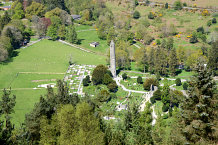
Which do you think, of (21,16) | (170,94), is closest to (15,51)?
(21,16)

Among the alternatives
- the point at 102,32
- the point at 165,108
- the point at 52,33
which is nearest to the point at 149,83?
the point at 165,108

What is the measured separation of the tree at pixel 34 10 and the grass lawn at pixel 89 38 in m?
16.4

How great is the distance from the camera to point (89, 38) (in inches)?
3612

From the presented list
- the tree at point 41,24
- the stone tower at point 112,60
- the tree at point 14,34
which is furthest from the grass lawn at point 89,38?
the tree at point 14,34

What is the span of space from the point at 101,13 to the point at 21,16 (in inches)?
1277

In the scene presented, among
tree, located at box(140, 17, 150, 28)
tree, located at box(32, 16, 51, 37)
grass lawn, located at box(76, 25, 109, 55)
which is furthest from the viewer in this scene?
tree, located at box(140, 17, 150, 28)

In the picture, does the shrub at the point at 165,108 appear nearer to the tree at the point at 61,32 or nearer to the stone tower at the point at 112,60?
the stone tower at the point at 112,60

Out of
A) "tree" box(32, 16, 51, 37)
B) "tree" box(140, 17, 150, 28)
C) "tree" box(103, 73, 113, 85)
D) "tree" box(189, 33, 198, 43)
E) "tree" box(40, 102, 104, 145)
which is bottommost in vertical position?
"tree" box(103, 73, 113, 85)

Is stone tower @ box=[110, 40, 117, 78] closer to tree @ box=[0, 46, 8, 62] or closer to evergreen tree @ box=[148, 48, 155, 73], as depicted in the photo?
evergreen tree @ box=[148, 48, 155, 73]

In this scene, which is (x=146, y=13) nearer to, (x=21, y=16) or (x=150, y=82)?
(x=21, y=16)

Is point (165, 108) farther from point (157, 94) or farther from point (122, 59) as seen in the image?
point (122, 59)

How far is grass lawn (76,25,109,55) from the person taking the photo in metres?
83.9

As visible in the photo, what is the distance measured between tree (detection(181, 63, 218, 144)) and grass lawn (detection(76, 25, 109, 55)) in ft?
201

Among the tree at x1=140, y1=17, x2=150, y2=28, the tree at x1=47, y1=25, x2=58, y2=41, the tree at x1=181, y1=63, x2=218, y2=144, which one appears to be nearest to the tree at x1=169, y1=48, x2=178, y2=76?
the tree at x1=140, y1=17, x2=150, y2=28
